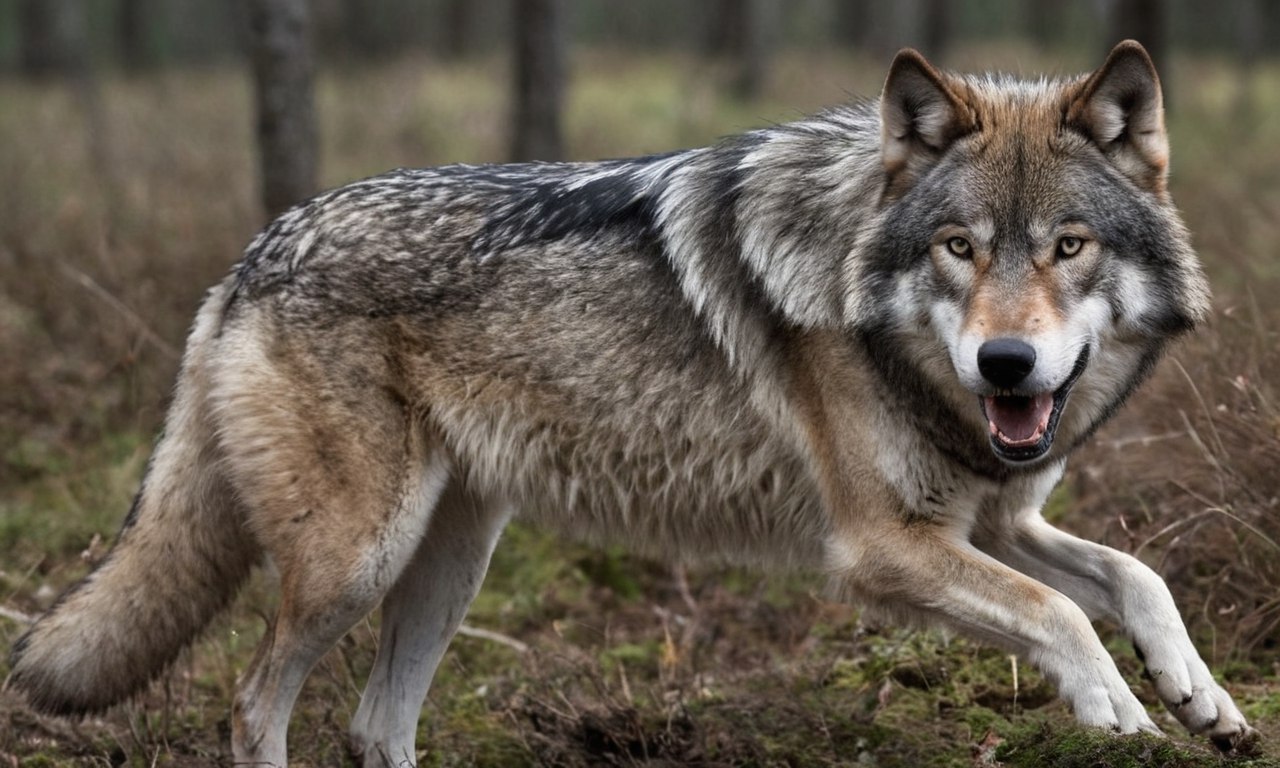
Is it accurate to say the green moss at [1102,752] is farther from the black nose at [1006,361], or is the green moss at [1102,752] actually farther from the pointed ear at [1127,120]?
the pointed ear at [1127,120]

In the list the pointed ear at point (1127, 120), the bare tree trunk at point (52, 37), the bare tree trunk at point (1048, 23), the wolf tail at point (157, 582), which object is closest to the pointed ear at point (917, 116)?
the pointed ear at point (1127, 120)

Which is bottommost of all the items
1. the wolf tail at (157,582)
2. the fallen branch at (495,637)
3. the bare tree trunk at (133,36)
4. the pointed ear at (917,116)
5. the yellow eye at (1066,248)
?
the bare tree trunk at (133,36)

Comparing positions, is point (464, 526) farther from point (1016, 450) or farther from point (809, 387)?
point (1016, 450)

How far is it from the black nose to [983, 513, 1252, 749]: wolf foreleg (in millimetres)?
709

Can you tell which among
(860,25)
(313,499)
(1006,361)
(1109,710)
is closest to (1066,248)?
(1006,361)

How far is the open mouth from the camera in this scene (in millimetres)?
3426

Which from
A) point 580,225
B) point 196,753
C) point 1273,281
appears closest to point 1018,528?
point 580,225

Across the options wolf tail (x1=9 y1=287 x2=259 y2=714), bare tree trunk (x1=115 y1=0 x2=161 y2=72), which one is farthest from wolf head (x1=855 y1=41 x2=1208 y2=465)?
bare tree trunk (x1=115 y1=0 x2=161 y2=72)

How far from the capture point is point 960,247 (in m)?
3.50

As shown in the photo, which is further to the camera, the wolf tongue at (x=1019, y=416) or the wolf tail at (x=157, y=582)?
the wolf tail at (x=157, y=582)

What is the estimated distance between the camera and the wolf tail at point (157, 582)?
4.03 meters

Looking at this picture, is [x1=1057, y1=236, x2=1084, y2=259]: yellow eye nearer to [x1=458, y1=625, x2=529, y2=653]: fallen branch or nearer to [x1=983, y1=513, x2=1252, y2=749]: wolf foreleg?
[x1=983, y1=513, x2=1252, y2=749]: wolf foreleg

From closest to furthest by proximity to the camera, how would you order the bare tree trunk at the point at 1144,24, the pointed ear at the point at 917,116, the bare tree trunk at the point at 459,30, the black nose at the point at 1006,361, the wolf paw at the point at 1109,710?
the black nose at the point at 1006,361
the wolf paw at the point at 1109,710
the pointed ear at the point at 917,116
the bare tree trunk at the point at 1144,24
the bare tree trunk at the point at 459,30

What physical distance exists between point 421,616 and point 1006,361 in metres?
2.12
